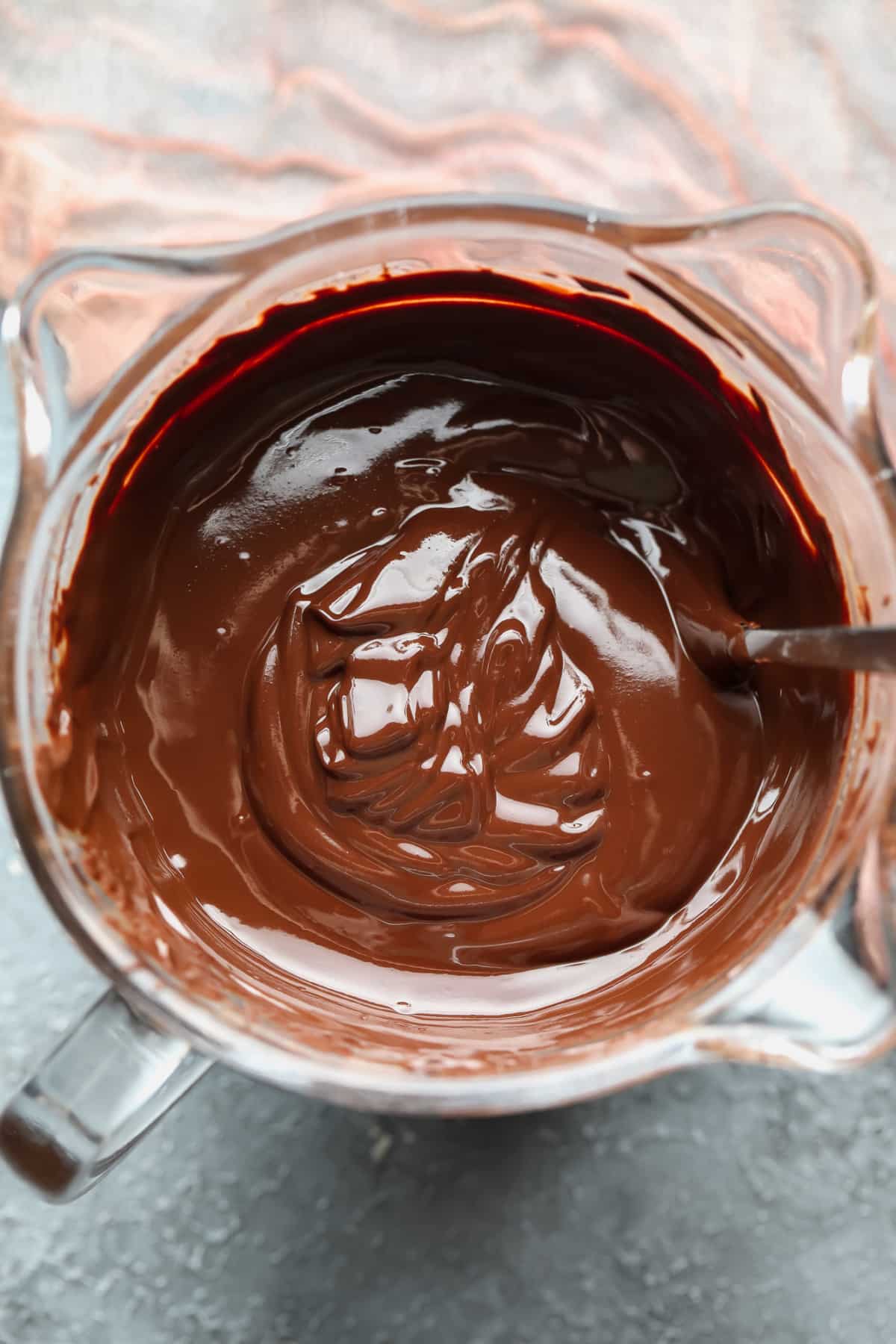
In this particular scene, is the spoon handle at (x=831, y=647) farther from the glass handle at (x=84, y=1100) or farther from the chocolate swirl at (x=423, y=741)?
the glass handle at (x=84, y=1100)

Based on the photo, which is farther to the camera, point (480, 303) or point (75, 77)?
point (75, 77)

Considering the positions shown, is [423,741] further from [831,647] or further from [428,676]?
[831,647]

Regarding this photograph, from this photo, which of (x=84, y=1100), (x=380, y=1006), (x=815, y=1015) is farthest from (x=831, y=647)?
(x=84, y=1100)

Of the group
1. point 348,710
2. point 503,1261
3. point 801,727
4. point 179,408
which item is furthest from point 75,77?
point 503,1261

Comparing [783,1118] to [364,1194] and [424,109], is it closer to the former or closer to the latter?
[364,1194]

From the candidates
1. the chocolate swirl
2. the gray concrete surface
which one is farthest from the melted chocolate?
the gray concrete surface

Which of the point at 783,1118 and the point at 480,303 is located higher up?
the point at 480,303
